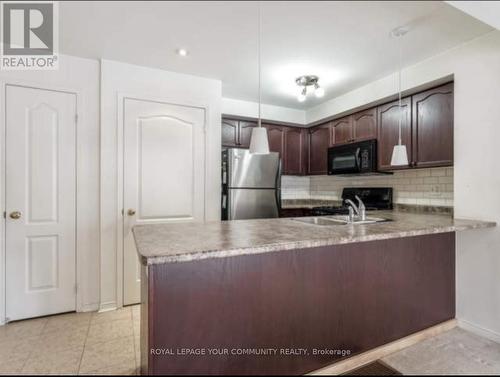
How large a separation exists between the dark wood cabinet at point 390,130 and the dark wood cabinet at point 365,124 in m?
0.07

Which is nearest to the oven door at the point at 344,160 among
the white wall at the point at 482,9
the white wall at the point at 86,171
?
the white wall at the point at 482,9

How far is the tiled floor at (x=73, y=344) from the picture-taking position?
1829mm

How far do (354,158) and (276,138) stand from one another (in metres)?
1.13

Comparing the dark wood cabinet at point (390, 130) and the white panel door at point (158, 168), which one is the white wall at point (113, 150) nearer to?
the white panel door at point (158, 168)

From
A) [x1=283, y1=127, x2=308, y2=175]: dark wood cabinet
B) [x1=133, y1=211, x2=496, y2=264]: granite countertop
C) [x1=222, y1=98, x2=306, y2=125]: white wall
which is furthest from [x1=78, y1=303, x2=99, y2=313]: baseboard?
[x1=283, y1=127, x2=308, y2=175]: dark wood cabinet

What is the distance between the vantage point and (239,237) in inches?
60.5

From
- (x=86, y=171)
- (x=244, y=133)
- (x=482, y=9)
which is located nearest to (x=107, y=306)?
(x=86, y=171)

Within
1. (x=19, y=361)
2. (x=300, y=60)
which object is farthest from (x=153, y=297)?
(x=300, y=60)

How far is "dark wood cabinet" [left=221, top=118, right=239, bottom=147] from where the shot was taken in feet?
11.8

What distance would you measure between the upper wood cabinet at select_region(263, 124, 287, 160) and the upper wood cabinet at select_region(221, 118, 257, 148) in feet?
0.92

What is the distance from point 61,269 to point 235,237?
199 cm

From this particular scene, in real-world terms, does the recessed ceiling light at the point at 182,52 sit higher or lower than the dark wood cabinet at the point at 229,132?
→ higher

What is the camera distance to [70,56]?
255cm

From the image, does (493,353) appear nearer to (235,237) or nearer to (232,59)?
(235,237)
